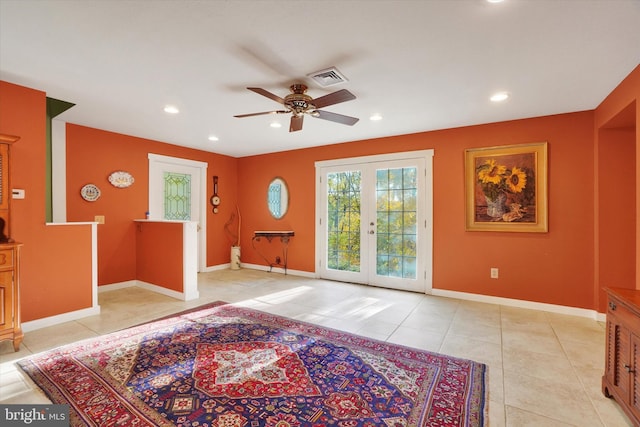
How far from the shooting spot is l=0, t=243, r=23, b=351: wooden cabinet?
2422 mm

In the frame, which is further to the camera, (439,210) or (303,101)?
(439,210)

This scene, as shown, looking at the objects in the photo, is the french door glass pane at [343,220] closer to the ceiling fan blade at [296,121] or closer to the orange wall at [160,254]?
the ceiling fan blade at [296,121]

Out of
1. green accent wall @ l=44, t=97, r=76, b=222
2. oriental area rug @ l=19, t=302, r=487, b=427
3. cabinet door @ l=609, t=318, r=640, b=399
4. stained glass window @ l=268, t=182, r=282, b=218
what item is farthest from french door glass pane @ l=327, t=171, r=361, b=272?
green accent wall @ l=44, t=97, r=76, b=222

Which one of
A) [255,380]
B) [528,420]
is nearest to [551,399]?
[528,420]

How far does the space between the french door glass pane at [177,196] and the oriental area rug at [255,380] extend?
2.85 m

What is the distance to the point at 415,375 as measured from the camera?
2.14 meters

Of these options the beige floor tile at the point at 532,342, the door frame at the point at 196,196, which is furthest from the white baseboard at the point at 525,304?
the door frame at the point at 196,196

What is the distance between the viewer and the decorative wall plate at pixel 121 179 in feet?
14.6

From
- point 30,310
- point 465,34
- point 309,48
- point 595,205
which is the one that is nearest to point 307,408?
point 309,48

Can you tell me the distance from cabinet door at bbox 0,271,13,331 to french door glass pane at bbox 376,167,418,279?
4203mm

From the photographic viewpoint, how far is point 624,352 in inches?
69.0

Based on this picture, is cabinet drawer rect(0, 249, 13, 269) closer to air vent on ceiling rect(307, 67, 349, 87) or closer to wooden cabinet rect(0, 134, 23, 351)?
wooden cabinet rect(0, 134, 23, 351)

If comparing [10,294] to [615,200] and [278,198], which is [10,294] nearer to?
[278,198]

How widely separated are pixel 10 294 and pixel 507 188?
524 cm
